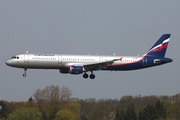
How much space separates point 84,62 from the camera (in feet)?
267

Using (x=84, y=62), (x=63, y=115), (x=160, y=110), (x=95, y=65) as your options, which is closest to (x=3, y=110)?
(x=63, y=115)

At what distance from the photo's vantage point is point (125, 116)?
13675 centimetres

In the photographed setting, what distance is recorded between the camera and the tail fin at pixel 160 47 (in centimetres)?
8838

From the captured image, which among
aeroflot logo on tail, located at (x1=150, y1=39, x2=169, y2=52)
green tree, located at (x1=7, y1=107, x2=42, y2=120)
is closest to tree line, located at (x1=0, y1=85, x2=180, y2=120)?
green tree, located at (x1=7, y1=107, x2=42, y2=120)

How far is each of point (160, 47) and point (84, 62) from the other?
16276 mm

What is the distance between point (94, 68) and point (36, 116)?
177ft

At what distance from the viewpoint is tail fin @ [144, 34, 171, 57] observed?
8838 centimetres

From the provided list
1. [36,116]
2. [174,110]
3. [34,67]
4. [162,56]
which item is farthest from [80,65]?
[174,110]

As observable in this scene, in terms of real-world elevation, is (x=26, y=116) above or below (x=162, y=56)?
below

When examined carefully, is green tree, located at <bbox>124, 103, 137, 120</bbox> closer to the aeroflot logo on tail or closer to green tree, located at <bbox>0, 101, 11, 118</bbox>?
green tree, located at <bbox>0, 101, 11, 118</bbox>

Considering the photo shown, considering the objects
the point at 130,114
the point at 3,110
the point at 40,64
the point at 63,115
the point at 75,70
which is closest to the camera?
the point at 40,64

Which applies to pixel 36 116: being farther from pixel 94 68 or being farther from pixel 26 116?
pixel 94 68

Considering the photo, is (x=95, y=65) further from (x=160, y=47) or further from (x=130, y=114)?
(x=130, y=114)

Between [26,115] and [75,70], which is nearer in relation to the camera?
[75,70]
